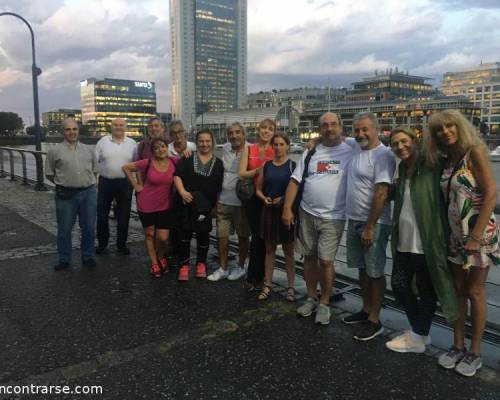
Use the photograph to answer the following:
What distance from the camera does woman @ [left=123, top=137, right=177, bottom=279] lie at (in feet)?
16.5

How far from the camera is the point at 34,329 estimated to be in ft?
11.8

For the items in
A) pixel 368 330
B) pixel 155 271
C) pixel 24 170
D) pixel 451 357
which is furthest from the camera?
pixel 24 170

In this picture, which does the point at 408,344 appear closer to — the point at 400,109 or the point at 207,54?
the point at 400,109

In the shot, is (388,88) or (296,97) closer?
(388,88)

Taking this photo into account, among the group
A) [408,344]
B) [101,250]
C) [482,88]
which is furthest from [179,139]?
[482,88]

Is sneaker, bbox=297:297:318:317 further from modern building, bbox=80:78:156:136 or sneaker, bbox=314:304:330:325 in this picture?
modern building, bbox=80:78:156:136

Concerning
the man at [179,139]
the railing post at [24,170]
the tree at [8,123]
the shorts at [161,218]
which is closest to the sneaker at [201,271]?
the shorts at [161,218]

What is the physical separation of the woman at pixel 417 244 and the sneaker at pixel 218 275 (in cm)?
210

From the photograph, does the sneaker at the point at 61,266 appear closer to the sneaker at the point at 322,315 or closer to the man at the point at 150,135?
the man at the point at 150,135

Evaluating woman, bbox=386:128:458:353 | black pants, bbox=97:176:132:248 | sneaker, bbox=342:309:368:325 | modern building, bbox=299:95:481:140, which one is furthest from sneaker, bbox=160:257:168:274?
modern building, bbox=299:95:481:140

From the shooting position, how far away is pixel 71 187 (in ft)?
17.3

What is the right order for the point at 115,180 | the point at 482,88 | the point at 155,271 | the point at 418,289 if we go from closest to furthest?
the point at 418,289 < the point at 155,271 < the point at 115,180 < the point at 482,88

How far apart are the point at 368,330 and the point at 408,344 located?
366 millimetres

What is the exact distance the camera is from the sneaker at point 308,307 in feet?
12.8
